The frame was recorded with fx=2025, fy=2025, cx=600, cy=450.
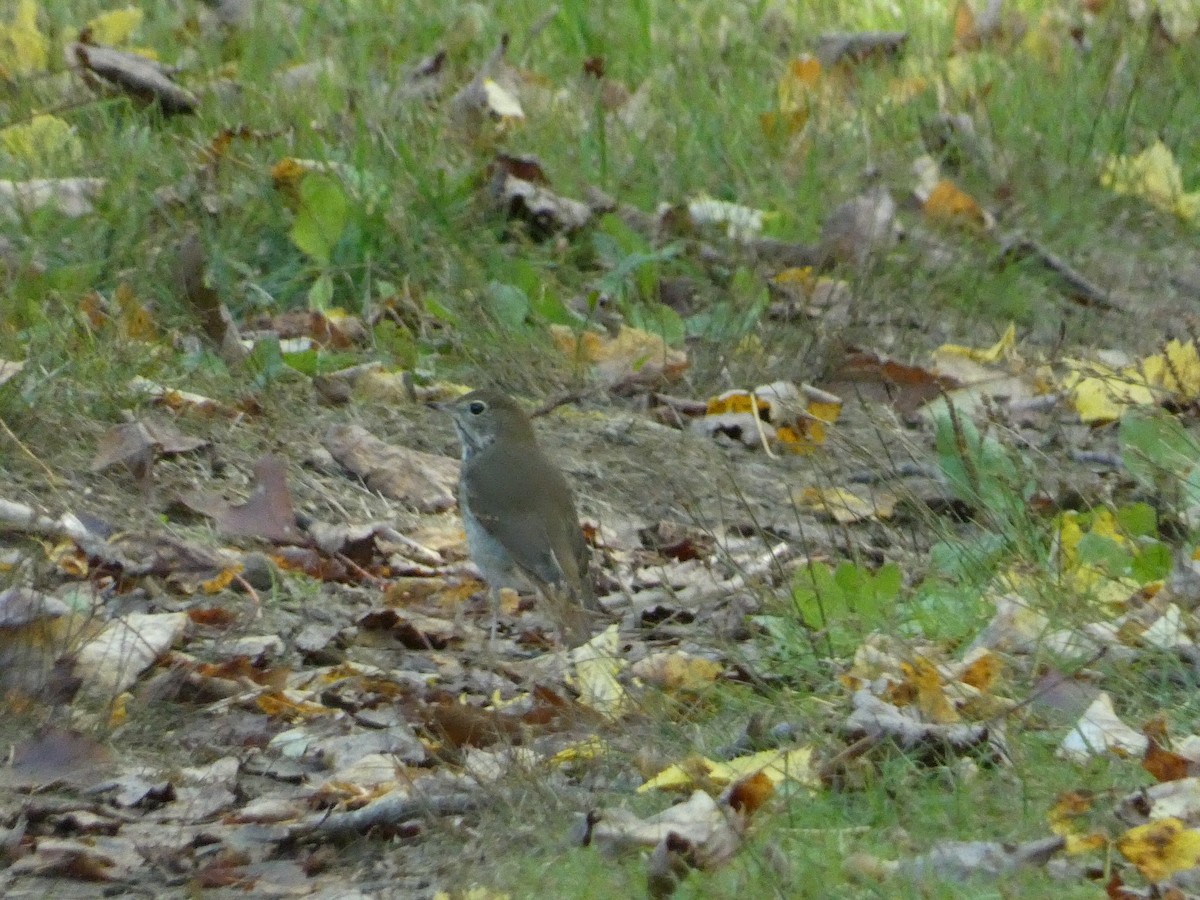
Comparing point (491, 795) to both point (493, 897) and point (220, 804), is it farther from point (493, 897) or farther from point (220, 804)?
point (220, 804)

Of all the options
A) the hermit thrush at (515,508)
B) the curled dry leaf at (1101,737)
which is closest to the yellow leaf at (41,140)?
the hermit thrush at (515,508)

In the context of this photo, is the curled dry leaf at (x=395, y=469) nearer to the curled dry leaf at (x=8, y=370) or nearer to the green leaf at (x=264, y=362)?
the green leaf at (x=264, y=362)

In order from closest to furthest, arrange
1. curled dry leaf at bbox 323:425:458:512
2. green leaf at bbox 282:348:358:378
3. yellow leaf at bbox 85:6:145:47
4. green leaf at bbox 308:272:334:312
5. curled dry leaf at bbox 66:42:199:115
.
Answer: curled dry leaf at bbox 323:425:458:512 → green leaf at bbox 282:348:358:378 → green leaf at bbox 308:272:334:312 → curled dry leaf at bbox 66:42:199:115 → yellow leaf at bbox 85:6:145:47

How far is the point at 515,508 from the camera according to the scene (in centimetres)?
496

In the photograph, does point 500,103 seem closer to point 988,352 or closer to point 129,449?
point 988,352

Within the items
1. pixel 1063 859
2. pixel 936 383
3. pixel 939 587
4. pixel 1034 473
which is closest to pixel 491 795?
pixel 1063 859

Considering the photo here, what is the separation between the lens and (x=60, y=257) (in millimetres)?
6250

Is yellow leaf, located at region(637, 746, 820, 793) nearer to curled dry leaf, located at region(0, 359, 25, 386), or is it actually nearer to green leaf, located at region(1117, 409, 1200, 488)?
green leaf, located at region(1117, 409, 1200, 488)

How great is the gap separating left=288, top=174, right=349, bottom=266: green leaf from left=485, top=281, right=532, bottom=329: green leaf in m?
0.53

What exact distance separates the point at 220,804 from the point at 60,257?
117 inches

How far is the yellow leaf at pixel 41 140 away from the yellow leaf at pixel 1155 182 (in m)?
3.79

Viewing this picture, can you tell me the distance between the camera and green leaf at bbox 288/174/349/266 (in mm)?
6355

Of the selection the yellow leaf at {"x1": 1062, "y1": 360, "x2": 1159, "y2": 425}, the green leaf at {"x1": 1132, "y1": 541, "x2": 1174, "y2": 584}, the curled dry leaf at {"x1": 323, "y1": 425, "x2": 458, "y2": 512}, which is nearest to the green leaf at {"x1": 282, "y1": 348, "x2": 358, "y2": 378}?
the curled dry leaf at {"x1": 323, "y1": 425, "x2": 458, "y2": 512}

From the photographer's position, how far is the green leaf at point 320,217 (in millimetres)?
6355
